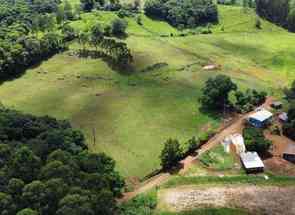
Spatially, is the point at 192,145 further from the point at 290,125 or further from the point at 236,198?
the point at 290,125

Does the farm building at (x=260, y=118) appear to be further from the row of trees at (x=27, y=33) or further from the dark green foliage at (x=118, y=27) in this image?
the dark green foliage at (x=118, y=27)

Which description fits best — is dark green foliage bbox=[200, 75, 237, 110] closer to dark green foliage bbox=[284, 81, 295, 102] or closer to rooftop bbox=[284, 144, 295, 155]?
dark green foliage bbox=[284, 81, 295, 102]

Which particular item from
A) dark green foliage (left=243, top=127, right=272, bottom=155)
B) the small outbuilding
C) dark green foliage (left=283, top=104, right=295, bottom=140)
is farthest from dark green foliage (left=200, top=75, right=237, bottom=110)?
dark green foliage (left=243, top=127, right=272, bottom=155)


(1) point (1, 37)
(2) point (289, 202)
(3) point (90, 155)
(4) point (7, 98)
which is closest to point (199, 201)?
(2) point (289, 202)

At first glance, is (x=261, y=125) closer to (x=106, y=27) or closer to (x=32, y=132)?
(x=32, y=132)

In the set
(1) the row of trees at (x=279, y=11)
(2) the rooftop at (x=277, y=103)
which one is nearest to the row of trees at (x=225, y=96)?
(2) the rooftop at (x=277, y=103)
